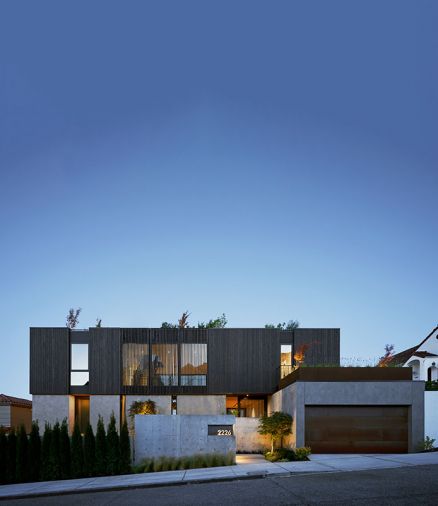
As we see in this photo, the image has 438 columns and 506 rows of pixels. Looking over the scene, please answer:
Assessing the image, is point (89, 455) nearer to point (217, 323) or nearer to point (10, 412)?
point (10, 412)

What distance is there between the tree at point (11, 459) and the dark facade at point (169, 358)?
1364 cm

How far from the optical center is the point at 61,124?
3528 cm

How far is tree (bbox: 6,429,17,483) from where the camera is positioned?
19.0m

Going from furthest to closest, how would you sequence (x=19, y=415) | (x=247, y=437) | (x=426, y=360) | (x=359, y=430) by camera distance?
(x=19, y=415) → (x=426, y=360) → (x=247, y=437) → (x=359, y=430)

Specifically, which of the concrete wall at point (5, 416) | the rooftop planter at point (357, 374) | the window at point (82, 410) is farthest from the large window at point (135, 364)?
the concrete wall at point (5, 416)

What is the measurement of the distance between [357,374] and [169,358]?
14.9 metres

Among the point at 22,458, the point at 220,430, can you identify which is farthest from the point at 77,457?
the point at 220,430

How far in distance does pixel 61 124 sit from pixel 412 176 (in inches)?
819

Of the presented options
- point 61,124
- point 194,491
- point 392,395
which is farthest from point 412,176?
point 194,491

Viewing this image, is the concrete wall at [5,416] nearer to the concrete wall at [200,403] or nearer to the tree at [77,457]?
the concrete wall at [200,403]

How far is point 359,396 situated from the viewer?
20.6 metres

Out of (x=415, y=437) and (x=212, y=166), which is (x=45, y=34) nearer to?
(x=212, y=166)

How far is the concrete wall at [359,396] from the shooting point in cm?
2034

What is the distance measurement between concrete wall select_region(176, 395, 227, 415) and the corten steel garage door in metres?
12.9
